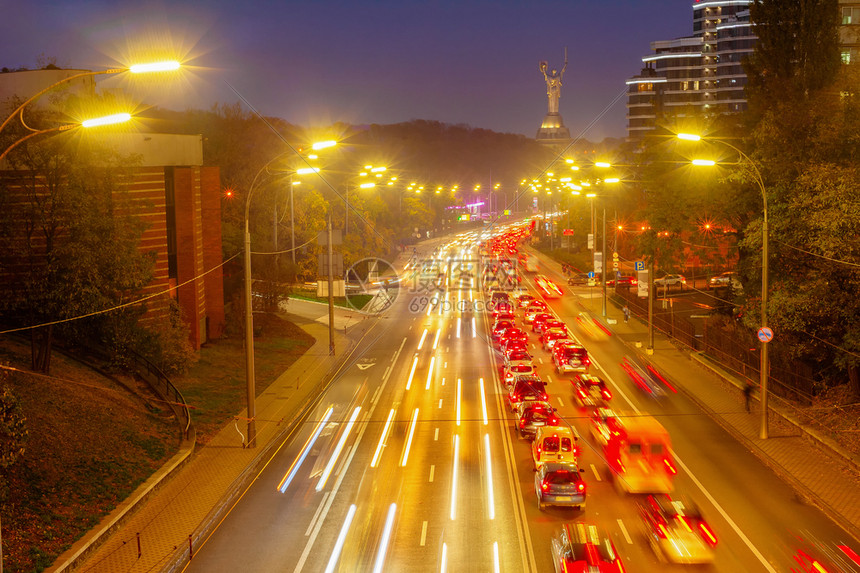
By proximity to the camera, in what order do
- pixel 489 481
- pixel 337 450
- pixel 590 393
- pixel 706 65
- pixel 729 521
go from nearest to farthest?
pixel 729 521, pixel 489 481, pixel 337 450, pixel 590 393, pixel 706 65

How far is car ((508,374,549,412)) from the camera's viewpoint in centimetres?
2778

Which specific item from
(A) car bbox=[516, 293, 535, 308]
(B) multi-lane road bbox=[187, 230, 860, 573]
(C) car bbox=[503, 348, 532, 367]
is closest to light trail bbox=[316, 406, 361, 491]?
(B) multi-lane road bbox=[187, 230, 860, 573]

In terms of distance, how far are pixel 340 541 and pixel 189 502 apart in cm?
448

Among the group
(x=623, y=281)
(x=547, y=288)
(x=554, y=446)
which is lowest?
(x=554, y=446)

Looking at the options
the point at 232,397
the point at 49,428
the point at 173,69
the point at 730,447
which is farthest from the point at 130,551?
the point at 730,447

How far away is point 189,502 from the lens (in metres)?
19.4

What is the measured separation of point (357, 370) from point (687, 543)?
22.8 meters

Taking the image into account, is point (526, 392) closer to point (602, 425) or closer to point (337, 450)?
point (602, 425)

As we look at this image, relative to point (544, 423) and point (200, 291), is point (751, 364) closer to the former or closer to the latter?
point (544, 423)

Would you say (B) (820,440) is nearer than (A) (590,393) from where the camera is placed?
Yes

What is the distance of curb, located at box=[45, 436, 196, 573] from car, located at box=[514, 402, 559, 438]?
9.93m

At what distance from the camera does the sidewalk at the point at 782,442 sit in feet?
64.2

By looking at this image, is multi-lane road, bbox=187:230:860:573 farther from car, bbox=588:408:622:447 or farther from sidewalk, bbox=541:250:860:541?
sidewalk, bbox=541:250:860:541

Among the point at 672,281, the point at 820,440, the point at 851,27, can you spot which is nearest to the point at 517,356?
the point at 820,440
